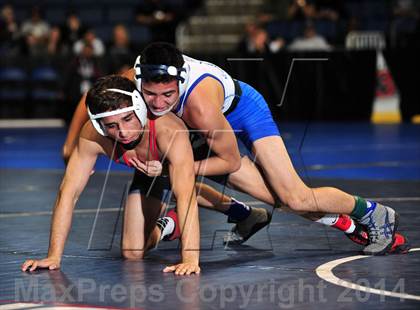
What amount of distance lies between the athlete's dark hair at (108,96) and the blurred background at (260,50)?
481 inches

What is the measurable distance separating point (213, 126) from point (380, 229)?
1.23 m

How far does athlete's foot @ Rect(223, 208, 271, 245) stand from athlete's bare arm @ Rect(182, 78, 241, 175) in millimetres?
727

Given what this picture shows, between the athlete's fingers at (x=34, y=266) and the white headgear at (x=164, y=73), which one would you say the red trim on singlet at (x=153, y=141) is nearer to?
the white headgear at (x=164, y=73)

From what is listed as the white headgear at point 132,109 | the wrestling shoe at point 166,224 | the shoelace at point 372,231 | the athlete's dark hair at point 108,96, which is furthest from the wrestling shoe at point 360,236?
the athlete's dark hair at point 108,96

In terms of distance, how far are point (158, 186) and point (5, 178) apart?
16.9 ft

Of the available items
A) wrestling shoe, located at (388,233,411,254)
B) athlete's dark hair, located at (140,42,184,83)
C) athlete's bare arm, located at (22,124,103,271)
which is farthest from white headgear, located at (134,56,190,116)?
wrestling shoe, located at (388,233,411,254)

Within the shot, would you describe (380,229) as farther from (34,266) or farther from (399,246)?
(34,266)

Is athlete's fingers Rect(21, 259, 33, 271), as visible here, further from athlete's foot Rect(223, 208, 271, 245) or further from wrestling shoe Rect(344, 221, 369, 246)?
wrestling shoe Rect(344, 221, 369, 246)

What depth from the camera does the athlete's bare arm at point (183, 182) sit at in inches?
232

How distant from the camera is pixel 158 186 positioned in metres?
6.83

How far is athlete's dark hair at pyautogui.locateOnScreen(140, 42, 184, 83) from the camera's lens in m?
5.91

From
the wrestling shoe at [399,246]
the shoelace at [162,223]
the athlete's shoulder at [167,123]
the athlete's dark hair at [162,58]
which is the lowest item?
the wrestling shoe at [399,246]

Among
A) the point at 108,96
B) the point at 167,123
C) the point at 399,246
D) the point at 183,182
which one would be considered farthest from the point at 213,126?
the point at 399,246

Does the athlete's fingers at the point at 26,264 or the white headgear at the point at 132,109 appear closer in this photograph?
the white headgear at the point at 132,109
